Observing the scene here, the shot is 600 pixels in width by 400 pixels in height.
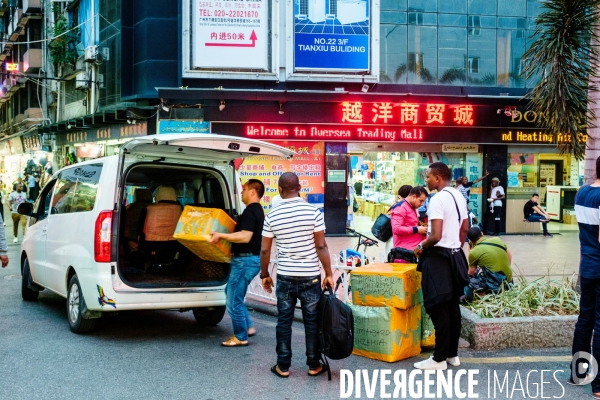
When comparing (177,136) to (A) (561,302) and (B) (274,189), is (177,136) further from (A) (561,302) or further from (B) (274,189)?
(B) (274,189)

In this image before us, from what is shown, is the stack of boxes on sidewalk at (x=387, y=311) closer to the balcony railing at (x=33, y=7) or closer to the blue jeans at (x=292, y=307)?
the blue jeans at (x=292, y=307)

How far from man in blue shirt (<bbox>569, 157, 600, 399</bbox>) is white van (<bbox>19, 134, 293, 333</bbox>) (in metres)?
2.99

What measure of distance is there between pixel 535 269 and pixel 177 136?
28.4 ft

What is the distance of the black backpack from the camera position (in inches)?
230

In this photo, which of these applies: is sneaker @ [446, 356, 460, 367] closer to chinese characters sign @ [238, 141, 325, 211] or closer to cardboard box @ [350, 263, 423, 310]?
cardboard box @ [350, 263, 423, 310]

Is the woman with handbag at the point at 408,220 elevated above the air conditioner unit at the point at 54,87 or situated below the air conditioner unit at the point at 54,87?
below

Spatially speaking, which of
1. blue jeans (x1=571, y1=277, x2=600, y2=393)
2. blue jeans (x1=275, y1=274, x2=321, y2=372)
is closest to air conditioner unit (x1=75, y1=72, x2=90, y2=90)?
blue jeans (x1=275, y1=274, x2=321, y2=372)

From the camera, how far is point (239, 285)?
7023mm

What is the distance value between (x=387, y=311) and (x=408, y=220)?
7.79 feet

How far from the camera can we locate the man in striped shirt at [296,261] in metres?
5.95

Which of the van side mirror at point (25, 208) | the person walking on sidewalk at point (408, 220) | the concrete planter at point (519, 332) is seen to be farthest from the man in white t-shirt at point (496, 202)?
the van side mirror at point (25, 208)

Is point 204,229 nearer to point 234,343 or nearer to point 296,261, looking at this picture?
point 234,343

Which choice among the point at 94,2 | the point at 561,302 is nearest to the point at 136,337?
the point at 561,302

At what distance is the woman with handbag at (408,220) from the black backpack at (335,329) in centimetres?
283
